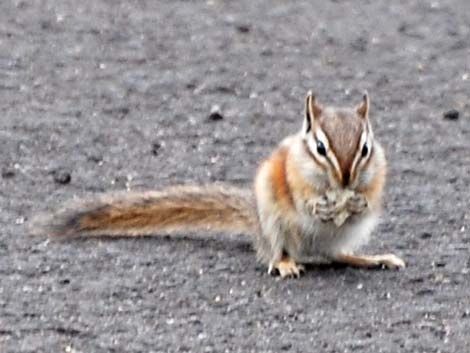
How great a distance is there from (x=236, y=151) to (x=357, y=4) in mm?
3280

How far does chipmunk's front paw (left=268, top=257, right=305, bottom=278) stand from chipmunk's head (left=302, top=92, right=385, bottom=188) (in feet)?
1.35

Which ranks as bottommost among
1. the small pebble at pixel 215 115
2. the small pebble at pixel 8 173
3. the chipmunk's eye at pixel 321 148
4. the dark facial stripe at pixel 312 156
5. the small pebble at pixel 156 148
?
the small pebble at pixel 156 148

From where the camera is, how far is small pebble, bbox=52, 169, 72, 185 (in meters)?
7.55

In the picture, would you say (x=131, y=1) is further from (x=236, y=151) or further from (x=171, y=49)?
(x=236, y=151)

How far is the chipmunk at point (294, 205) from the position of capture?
6.21 meters

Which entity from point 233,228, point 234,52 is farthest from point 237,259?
point 234,52

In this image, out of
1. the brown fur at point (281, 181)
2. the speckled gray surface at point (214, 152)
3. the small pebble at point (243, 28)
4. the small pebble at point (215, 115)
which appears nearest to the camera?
the speckled gray surface at point (214, 152)

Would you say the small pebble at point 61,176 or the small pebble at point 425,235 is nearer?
the small pebble at point 425,235

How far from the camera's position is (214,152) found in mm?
8094

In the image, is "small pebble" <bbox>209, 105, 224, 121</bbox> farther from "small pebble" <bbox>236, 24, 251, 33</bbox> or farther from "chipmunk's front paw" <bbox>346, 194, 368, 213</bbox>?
"chipmunk's front paw" <bbox>346, 194, 368, 213</bbox>

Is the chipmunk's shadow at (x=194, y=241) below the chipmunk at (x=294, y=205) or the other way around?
below

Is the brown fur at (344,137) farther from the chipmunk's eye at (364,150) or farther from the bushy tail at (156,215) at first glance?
the bushy tail at (156,215)

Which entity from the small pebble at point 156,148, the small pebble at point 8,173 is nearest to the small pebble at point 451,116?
the small pebble at point 156,148

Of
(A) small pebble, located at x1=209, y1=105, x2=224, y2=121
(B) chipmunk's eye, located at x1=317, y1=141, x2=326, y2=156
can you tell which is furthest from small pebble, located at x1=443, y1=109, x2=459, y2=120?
(B) chipmunk's eye, located at x1=317, y1=141, x2=326, y2=156
